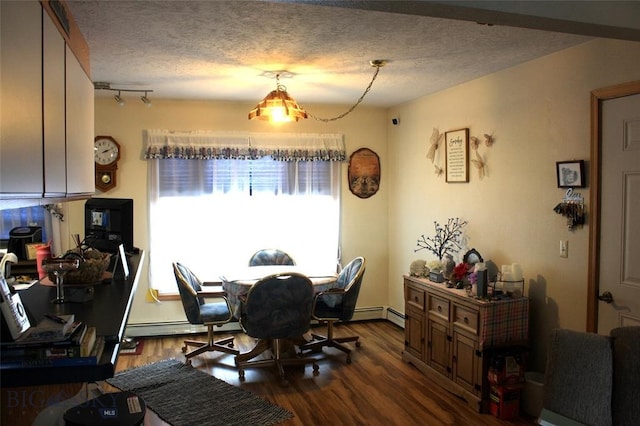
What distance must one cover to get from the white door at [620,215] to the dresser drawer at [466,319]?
2.69ft

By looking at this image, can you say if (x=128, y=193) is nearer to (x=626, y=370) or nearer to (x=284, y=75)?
(x=284, y=75)

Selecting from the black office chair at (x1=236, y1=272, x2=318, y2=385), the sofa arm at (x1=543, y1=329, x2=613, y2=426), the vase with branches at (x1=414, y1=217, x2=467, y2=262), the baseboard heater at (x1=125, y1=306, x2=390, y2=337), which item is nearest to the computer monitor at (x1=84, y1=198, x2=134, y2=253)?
the black office chair at (x1=236, y1=272, x2=318, y2=385)

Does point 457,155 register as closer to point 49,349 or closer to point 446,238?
point 446,238

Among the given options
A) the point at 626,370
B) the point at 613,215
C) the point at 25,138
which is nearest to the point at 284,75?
the point at 613,215

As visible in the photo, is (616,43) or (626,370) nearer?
(626,370)

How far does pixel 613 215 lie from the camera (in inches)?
123

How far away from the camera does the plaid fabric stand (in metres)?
3.60

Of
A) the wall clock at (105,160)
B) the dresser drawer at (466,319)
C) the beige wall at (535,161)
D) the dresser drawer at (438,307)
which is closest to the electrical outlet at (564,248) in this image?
the beige wall at (535,161)

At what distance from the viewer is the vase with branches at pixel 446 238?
4.69 meters

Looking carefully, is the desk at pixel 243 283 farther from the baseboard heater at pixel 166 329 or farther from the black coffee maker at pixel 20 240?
the black coffee maker at pixel 20 240

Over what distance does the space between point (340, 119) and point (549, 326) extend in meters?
3.30

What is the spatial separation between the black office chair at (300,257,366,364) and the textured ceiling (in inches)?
70.4

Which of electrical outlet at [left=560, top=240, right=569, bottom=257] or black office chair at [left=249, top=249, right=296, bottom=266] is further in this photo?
black office chair at [left=249, top=249, right=296, bottom=266]

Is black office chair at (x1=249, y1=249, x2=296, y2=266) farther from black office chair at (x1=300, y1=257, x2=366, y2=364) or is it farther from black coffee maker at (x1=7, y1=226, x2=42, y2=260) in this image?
black coffee maker at (x1=7, y1=226, x2=42, y2=260)
